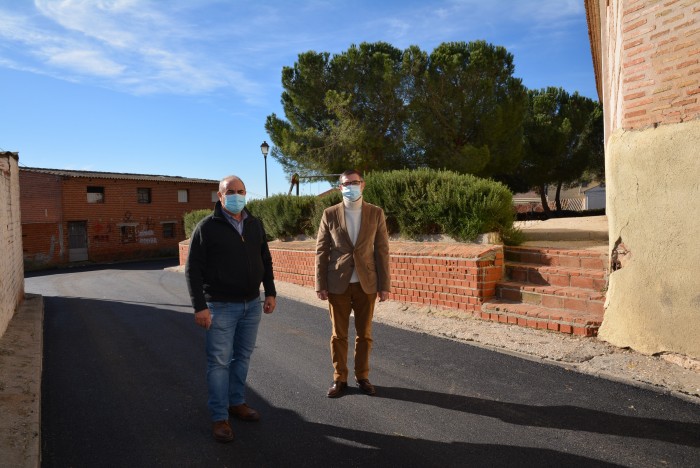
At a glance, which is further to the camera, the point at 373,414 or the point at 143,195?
the point at 143,195

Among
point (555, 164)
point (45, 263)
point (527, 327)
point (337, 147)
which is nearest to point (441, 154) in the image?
point (337, 147)

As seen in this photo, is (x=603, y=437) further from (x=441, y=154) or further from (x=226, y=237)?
(x=441, y=154)

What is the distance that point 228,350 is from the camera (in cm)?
343

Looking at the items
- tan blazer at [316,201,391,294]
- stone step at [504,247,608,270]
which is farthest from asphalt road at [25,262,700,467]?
stone step at [504,247,608,270]

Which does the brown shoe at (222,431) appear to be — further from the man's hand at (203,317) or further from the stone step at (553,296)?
the stone step at (553,296)

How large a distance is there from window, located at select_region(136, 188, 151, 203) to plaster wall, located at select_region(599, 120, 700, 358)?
1299 inches

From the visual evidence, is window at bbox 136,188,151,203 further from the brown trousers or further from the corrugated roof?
the brown trousers

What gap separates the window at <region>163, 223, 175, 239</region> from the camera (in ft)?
112

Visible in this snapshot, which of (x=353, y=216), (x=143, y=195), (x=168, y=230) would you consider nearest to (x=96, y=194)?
(x=143, y=195)

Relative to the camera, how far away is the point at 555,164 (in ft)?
93.3

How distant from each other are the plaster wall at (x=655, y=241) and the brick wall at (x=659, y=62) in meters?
0.18

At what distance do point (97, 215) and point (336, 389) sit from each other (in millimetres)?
31282

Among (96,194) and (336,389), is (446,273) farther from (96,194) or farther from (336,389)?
(96,194)

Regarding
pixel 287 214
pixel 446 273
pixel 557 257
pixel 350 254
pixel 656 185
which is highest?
pixel 287 214
